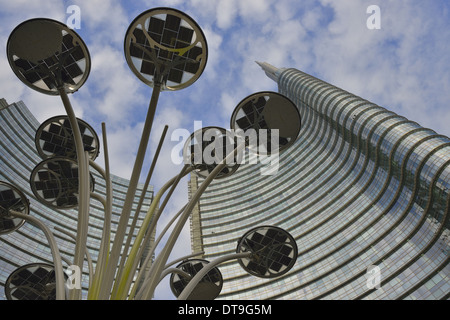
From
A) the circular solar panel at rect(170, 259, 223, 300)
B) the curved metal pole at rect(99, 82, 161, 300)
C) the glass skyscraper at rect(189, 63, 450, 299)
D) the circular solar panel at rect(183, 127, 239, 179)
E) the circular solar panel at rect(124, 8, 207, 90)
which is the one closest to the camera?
the curved metal pole at rect(99, 82, 161, 300)

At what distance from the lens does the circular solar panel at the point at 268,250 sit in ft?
34.3

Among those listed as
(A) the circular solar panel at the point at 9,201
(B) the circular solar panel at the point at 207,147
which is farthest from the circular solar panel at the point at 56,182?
(B) the circular solar panel at the point at 207,147

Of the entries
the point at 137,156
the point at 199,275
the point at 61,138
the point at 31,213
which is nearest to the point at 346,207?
the point at 31,213

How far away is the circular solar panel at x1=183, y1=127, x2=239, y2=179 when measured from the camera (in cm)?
1069

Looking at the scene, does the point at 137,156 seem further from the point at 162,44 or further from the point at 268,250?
the point at 268,250

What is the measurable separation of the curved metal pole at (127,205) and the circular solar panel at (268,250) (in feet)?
15.8

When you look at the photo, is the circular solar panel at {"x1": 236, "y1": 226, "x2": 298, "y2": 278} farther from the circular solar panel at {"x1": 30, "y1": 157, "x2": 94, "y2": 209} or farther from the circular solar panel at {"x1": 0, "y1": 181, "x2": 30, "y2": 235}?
the circular solar panel at {"x1": 0, "y1": 181, "x2": 30, "y2": 235}

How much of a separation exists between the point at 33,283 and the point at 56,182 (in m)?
3.20

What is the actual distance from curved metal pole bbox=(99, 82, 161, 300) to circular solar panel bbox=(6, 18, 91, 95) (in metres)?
2.25

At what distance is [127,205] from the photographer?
6.54m

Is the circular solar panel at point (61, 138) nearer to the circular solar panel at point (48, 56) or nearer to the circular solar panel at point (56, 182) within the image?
the circular solar panel at point (56, 182)

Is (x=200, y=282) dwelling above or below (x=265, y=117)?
below

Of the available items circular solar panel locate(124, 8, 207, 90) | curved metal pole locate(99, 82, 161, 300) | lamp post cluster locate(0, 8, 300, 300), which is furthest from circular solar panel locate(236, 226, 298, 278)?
circular solar panel locate(124, 8, 207, 90)
